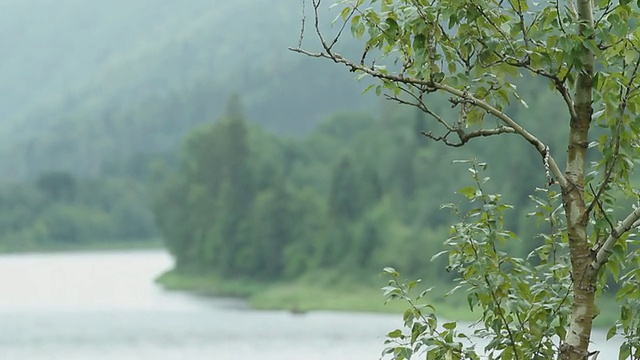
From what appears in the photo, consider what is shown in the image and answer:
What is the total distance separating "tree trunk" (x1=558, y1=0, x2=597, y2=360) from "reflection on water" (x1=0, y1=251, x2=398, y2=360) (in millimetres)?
39634

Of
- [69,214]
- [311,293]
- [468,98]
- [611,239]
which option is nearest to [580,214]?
[611,239]

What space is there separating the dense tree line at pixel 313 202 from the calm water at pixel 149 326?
8.20 metres

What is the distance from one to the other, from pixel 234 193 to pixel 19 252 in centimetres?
3889

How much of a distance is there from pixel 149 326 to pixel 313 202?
37.6m

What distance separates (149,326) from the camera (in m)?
62.2

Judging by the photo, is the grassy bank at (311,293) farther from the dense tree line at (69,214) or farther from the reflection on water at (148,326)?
the dense tree line at (69,214)

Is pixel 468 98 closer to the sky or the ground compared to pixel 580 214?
closer to the sky

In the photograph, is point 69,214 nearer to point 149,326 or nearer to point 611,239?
point 149,326

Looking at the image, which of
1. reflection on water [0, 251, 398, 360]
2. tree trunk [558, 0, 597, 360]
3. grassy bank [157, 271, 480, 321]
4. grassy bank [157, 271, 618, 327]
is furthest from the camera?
grassy bank [157, 271, 480, 321]

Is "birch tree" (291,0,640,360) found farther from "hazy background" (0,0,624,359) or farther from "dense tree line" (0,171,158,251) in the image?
"dense tree line" (0,171,158,251)

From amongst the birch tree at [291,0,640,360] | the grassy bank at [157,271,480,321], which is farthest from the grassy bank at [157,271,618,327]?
the birch tree at [291,0,640,360]

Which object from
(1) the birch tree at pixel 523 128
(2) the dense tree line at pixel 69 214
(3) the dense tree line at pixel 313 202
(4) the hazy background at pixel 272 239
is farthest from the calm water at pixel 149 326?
(2) the dense tree line at pixel 69 214

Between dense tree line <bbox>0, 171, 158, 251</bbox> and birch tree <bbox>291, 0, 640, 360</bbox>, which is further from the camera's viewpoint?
dense tree line <bbox>0, 171, 158, 251</bbox>

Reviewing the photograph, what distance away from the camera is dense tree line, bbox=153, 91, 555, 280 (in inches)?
3371
